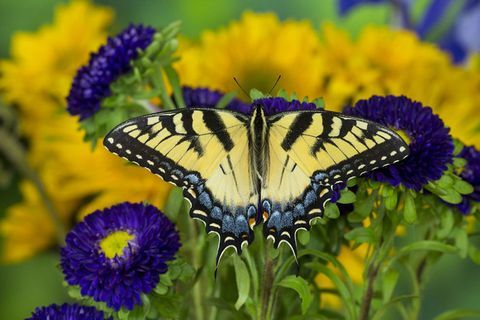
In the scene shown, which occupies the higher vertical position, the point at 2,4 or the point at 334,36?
the point at 2,4

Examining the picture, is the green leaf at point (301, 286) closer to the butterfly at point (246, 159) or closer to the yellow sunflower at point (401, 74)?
the butterfly at point (246, 159)

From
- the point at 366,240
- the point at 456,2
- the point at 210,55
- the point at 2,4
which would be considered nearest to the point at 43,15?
the point at 2,4

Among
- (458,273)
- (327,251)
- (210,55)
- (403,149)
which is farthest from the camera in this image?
(458,273)

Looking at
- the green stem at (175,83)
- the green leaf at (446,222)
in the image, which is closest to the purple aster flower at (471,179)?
the green leaf at (446,222)

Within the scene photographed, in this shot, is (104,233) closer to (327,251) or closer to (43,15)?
(327,251)

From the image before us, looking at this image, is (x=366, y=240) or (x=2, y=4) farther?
(x=2, y=4)

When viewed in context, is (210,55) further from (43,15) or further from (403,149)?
(403,149)

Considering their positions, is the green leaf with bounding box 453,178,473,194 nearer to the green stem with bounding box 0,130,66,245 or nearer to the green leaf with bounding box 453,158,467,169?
the green leaf with bounding box 453,158,467,169

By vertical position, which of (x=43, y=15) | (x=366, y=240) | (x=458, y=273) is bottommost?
(x=366, y=240)

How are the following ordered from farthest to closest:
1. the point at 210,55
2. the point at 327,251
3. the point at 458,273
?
the point at 458,273, the point at 210,55, the point at 327,251
